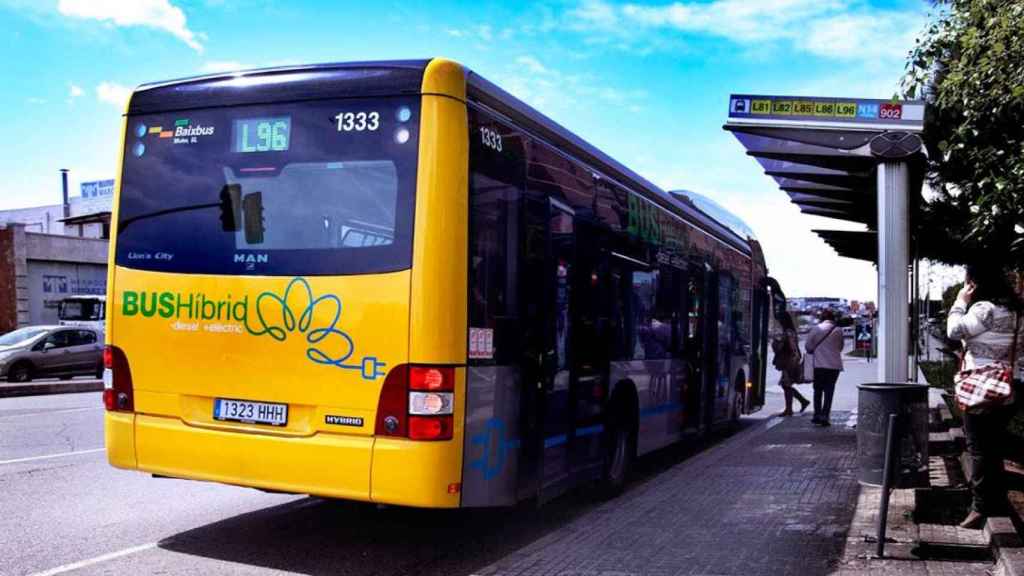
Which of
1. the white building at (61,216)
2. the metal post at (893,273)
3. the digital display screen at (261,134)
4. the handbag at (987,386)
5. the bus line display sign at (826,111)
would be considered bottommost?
Answer: the handbag at (987,386)

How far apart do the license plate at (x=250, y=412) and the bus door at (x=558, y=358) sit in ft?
6.06

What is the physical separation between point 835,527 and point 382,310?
4061 mm

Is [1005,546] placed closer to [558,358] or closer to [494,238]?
[558,358]

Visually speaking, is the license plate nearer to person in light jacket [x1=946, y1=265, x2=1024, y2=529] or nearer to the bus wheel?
the bus wheel

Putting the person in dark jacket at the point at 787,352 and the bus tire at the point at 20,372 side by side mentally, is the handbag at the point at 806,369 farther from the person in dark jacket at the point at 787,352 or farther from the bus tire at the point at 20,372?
the bus tire at the point at 20,372

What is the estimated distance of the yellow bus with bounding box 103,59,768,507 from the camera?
554 centimetres

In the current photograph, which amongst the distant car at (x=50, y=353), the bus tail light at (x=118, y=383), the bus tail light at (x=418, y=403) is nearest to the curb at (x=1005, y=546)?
the bus tail light at (x=418, y=403)

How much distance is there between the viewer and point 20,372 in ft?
83.5

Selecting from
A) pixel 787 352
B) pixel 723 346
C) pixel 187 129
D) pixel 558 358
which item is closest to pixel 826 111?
pixel 558 358

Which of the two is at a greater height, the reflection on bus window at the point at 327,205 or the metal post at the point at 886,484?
the reflection on bus window at the point at 327,205

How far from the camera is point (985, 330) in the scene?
6516 mm

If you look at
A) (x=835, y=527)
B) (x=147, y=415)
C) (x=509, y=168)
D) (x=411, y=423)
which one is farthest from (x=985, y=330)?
(x=147, y=415)

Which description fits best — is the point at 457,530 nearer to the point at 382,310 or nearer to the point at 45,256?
the point at 382,310

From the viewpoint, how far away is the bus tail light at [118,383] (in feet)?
20.7
